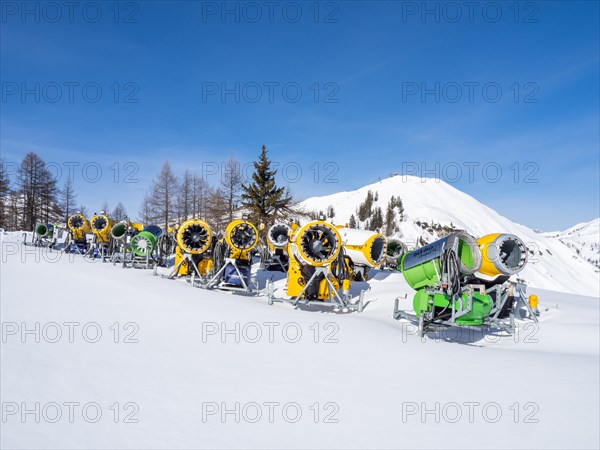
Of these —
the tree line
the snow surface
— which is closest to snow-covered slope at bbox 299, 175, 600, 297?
the tree line

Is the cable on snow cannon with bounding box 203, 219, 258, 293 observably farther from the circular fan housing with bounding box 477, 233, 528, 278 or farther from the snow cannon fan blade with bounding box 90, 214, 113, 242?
the snow cannon fan blade with bounding box 90, 214, 113, 242

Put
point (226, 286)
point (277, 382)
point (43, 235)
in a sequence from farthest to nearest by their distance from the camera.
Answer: point (43, 235) < point (226, 286) < point (277, 382)

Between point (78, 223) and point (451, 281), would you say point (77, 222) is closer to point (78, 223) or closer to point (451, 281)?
point (78, 223)

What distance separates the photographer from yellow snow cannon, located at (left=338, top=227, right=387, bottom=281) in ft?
57.7

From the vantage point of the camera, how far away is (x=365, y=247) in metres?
17.5

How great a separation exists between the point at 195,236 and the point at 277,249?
6.80 meters

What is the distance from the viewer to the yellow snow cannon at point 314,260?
44.5 feet

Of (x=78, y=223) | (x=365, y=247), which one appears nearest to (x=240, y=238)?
(x=365, y=247)

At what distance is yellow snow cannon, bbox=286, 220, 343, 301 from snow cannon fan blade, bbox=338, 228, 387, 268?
3685mm

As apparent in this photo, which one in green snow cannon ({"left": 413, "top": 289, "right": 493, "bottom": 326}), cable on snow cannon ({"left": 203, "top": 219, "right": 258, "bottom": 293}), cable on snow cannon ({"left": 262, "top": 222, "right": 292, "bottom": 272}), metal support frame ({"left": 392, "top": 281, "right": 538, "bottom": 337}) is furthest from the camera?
cable on snow cannon ({"left": 262, "top": 222, "right": 292, "bottom": 272})

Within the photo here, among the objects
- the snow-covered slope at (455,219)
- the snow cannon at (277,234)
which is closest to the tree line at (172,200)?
the snow cannon at (277,234)

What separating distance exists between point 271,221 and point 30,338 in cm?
2681

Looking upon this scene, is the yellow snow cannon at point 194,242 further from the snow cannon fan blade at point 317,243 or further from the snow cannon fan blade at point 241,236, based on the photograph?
the snow cannon fan blade at point 317,243

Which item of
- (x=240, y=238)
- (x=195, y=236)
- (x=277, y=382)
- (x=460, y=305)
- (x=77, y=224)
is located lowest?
(x=277, y=382)
